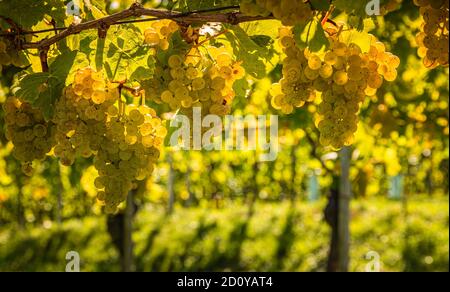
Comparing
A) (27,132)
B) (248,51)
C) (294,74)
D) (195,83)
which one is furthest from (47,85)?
(294,74)

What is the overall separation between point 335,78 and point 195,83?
0.39m

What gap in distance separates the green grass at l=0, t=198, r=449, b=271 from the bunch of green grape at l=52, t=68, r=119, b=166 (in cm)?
712

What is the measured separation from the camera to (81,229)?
1362 centimetres

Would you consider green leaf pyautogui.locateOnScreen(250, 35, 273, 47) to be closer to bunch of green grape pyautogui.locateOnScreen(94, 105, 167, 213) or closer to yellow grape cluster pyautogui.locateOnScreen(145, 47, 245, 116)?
yellow grape cluster pyautogui.locateOnScreen(145, 47, 245, 116)

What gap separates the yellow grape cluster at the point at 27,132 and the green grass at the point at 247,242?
7089 mm

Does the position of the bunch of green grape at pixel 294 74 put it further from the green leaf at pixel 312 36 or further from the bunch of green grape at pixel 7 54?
the bunch of green grape at pixel 7 54

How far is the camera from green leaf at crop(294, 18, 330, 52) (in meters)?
1.58

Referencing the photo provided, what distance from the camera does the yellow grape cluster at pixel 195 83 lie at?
174 centimetres

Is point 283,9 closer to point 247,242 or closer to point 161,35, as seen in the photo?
point 161,35

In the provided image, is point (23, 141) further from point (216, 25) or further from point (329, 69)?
point (329, 69)

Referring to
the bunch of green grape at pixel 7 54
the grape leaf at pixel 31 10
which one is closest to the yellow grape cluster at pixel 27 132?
the bunch of green grape at pixel 7 54

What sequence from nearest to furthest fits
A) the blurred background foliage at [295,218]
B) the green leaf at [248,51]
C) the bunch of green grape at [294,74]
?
the bunch of green grape at [294,74] → the green leaf at [248,51] → the blurred background foliage at [295,218]

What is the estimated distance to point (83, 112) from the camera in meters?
1.88
